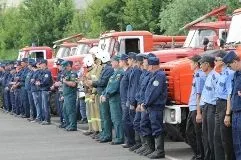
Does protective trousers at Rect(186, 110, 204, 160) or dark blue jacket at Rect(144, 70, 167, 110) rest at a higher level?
dark blue jacket at Rect(144, 70, 167, 110)

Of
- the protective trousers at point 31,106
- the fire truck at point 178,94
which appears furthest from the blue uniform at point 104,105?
the protective trousers at point 31,106

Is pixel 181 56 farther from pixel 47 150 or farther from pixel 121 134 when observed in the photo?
pixel 47 150

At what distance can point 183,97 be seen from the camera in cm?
1191

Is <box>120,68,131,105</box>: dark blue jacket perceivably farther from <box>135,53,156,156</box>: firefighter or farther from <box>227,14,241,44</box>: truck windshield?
<box>227,14,241,44</box>: truck windshield

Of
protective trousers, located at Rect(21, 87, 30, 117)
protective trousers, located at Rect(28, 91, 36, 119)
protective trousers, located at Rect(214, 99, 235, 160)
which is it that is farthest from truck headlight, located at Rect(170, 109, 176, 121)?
protective trousers, located at Rect(21, 87, 30, 117)

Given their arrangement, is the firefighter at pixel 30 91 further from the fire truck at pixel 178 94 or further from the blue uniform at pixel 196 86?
the blue uniform at pixel 196 86

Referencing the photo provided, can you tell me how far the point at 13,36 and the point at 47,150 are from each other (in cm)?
→ 4293

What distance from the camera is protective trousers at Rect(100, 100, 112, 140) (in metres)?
14.5

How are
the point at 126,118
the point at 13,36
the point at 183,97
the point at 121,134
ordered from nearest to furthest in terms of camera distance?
the point at 183,97 < the point at 126,118 < the point at 121,134 < the point at 13,36

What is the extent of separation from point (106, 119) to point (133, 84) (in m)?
1.96

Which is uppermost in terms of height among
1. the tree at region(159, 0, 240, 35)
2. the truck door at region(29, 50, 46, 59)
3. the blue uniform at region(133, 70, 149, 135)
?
the tree at region(159, 0, 240, 35)

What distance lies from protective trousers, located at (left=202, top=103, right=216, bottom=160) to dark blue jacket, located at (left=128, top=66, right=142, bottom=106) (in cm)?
247

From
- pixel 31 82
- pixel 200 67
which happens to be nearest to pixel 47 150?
pixel 200 67

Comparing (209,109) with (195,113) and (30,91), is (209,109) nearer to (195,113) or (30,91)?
(195,113)
